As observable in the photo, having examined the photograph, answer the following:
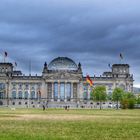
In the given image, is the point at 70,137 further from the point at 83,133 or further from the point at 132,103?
the point at 132,103

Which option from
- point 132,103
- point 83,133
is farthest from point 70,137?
point 132,103

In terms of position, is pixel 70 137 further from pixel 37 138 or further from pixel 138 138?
pixel 138 138

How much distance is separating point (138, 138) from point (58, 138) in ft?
18.3

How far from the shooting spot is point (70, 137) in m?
30.9

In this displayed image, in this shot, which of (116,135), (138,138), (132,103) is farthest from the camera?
(132,103)

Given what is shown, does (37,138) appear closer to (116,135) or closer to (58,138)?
(58,138)

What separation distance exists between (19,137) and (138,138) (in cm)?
819

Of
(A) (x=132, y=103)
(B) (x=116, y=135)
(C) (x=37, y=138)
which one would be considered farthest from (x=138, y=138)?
(A) (x=132, y=103)

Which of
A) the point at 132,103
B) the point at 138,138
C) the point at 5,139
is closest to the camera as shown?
the point at 5,139

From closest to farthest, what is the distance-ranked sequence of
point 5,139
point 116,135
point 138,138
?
point 5,139 → point 138,138 → point 116,135

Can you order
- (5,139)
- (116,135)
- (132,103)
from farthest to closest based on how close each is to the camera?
(132,103) < (116,135) < (5,139)

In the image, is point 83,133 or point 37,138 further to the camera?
point 83,133

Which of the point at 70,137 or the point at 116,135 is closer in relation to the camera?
the point at 70,137

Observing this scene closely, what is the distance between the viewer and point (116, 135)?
108ft
